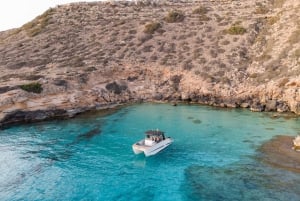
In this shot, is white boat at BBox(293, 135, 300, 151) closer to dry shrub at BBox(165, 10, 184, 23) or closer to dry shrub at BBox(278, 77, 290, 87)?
dry shrub at BBox(278, 77, 290, 87)

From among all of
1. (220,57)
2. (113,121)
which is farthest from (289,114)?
(113,121)

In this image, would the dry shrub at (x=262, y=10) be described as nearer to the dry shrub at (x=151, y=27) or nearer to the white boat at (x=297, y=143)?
the dry shrub at (x=151, y=27)

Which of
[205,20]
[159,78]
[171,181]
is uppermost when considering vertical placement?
[205,20]

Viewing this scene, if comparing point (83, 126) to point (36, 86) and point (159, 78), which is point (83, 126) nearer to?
point (36, 86)

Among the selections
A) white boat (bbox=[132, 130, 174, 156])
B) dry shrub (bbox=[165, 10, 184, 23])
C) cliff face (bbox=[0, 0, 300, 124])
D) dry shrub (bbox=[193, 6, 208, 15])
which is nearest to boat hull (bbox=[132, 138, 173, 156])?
white boat (bbox=[132, 130, 174, 156])

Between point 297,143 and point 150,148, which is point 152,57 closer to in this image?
point 150,148

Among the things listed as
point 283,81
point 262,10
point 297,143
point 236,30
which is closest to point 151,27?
point 236,30

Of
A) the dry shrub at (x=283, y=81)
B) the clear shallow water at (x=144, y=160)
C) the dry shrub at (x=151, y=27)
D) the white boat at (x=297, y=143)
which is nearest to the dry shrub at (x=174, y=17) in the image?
the dry shrub at (x=151, y=27)
